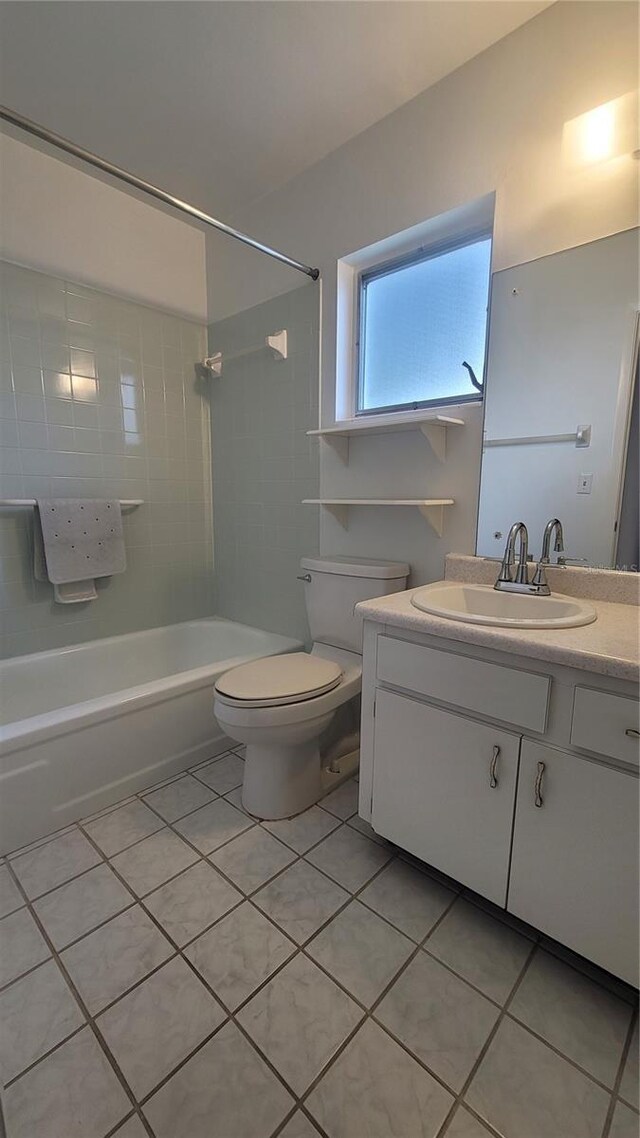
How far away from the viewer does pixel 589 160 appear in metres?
1.23

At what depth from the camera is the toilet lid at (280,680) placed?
1.45 metres

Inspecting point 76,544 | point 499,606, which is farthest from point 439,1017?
point 76,544

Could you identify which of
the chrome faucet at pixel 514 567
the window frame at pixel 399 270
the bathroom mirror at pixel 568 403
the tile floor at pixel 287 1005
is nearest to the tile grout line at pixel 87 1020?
the tile floor at pixel 287 1005

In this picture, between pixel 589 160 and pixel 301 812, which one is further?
pixel 301 812

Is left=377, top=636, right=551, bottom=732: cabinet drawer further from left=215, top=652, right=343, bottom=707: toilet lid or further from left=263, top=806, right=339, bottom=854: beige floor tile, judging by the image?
left=263, top=806, right=339, bottom=854: beige floor tile

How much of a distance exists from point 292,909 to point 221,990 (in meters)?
0.25

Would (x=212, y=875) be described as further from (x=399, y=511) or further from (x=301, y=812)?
(x=399, y=511)

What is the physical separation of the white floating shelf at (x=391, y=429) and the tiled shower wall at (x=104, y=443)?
3.07ft

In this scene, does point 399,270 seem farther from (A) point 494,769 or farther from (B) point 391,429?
(A) point 494,769

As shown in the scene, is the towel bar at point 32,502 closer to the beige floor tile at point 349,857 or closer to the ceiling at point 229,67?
the ceiling at point 229,67

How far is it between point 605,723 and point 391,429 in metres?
1.20

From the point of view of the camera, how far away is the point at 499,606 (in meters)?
1.37

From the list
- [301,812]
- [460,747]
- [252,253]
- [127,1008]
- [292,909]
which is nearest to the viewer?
[127,1008]

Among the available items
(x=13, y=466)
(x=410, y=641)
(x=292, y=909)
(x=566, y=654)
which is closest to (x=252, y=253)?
(x=13, y=466)
